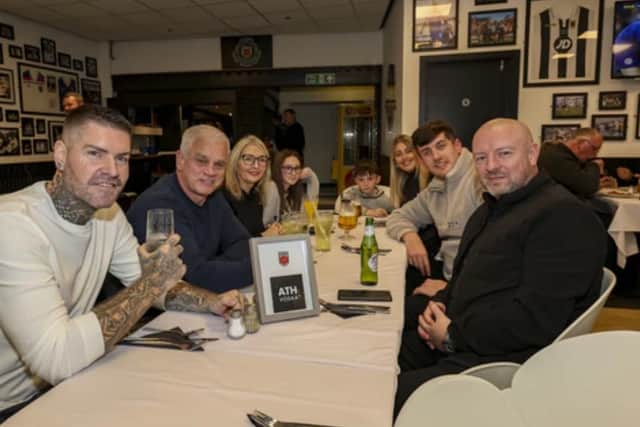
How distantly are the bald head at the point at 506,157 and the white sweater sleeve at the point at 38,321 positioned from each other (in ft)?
4.61

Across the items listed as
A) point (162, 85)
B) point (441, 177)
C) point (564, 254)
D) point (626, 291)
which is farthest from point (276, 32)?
point (564, 254)

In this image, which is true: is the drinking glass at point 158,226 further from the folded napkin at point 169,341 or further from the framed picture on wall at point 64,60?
the framed picture on wall at point 64,60

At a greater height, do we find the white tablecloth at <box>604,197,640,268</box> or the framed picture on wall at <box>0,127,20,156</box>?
the framed picture on wall at <box>0,127,20,156</box>

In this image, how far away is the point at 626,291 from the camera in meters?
4.23

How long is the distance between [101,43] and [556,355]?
8470mm

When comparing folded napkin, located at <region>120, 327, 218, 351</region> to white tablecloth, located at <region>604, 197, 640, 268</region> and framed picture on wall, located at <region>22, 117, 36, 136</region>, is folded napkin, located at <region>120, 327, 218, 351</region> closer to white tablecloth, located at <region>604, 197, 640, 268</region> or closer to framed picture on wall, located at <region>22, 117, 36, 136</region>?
white tablecloth, located at <region>604, 197, 640, 268</region>

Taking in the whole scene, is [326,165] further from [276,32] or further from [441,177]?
[441,177]

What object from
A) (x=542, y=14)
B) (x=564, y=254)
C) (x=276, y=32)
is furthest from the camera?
(x=276, y=32)

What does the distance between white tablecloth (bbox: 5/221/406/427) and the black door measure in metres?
4.11

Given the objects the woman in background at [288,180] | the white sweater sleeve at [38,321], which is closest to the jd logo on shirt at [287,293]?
the white sweater sleeve at [38,321]

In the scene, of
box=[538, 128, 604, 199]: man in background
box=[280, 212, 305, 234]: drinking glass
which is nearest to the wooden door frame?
box=[538, 128, 604, 199]: man in background

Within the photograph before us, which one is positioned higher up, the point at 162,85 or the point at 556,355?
the point at 162,85

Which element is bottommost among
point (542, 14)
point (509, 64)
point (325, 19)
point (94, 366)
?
point (94, 366)

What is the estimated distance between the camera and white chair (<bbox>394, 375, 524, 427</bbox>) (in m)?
0.87
